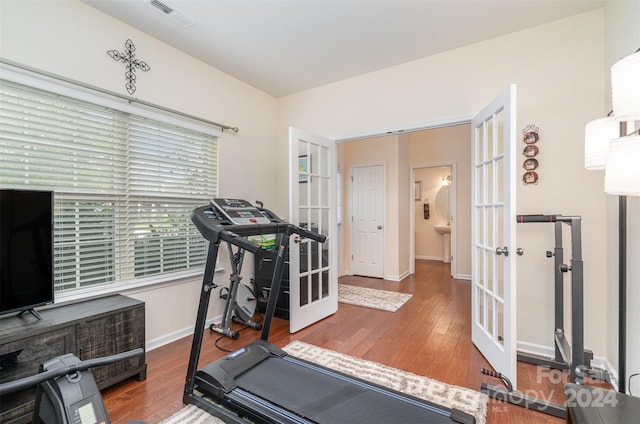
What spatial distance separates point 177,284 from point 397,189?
3.87 meters

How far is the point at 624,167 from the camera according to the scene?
3.76 feet

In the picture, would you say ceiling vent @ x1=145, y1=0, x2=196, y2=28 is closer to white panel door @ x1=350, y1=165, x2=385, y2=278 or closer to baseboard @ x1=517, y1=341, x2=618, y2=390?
white panel door @ x1=350, y1=165, x2=385, y2=278

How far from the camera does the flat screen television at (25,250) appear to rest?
170cm

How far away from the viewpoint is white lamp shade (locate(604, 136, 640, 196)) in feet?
3.65

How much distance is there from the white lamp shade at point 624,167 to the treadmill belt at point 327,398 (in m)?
1.32

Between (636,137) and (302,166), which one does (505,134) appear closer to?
(636,137)

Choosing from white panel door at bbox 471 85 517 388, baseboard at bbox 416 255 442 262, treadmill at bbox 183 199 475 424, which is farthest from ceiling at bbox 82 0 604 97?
baseboard at bbox 416 255 442 262

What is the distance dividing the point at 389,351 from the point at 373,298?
157 cm

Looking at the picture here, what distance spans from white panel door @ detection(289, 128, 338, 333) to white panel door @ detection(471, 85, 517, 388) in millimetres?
1563

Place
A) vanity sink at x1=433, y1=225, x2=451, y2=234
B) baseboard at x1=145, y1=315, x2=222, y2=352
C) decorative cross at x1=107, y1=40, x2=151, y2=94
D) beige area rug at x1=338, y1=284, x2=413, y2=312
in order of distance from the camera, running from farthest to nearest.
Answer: vanity sink at x1=433, y1=225, x2=451, y2=234 < beige area rug at x1=338, y1=284, x2=413, y2=312 < baseboard at x1=145, y1=315, x2=222, y2=352 < decorative cross at x1=107, y1=40, x2=151, y2=94

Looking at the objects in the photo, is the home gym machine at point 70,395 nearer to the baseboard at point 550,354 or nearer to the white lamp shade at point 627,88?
the white lamp shade at point 627,88

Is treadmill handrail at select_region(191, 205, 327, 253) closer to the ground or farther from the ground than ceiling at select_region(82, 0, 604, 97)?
closer to the ground

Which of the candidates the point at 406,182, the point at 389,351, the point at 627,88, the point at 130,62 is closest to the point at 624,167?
the point at 627,88

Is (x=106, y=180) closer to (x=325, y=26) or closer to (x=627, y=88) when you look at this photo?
(x=325, y=26)
